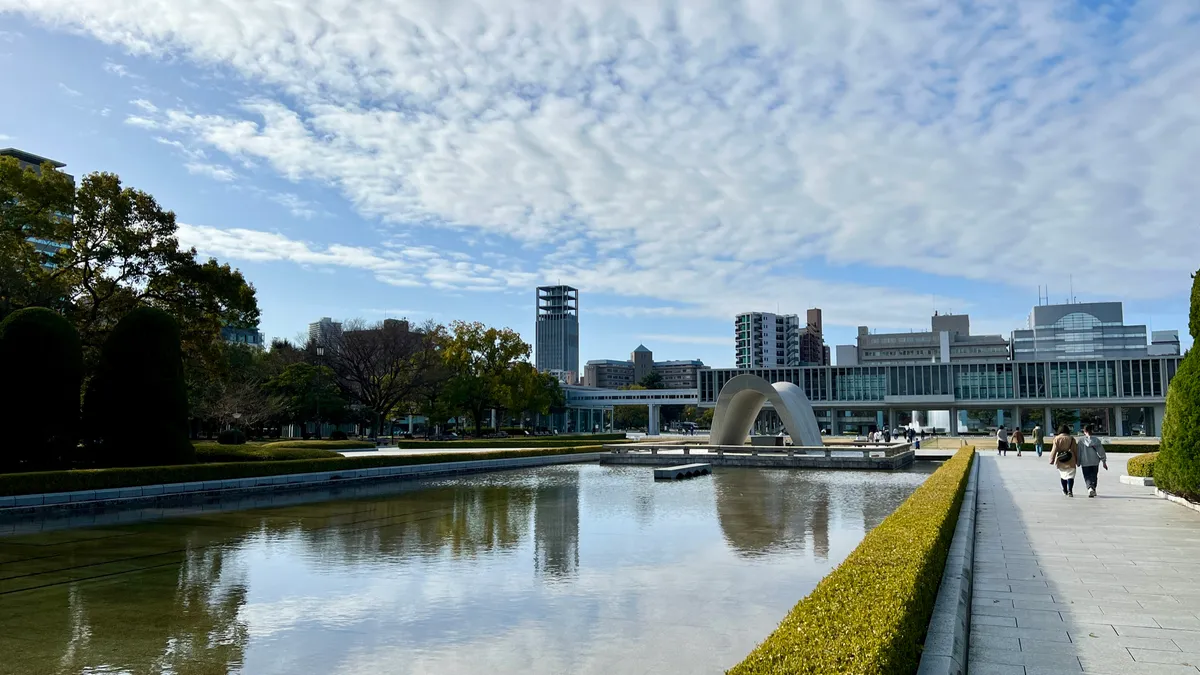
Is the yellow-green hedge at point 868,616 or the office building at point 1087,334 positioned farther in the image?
the office building at point 1087,334

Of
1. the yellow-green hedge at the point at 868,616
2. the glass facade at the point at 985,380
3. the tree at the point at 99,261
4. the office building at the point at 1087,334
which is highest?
the office building at the point at 1087,334

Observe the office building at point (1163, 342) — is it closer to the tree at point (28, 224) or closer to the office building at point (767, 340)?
the office building at point (767, 340)

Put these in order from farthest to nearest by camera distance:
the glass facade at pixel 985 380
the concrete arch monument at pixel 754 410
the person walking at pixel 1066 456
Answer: the glass facade at pixel 985 380 → the concrete arch monument at pixel 754 410 → the person walking at pixel 1066 456

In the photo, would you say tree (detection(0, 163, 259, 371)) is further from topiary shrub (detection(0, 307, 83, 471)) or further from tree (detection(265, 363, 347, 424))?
tree (detection(265, 363, 347, 424))

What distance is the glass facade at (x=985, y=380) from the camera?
72.1 metres

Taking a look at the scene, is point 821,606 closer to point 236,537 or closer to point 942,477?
point 236,537

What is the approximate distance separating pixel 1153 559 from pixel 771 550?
4.88 metres

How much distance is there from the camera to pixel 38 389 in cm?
1952

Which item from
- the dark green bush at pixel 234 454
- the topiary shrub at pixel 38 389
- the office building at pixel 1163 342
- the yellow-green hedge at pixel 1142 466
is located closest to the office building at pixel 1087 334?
the office building at pixel 1163 342

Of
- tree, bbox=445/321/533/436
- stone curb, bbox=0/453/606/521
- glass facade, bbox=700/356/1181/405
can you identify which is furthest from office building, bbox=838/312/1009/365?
stone curb, bbox=0/453/606/521

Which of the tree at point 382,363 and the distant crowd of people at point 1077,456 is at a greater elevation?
the tree at point 382,363

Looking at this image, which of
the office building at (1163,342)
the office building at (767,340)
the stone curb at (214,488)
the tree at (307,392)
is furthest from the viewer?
the office building at (767,340)

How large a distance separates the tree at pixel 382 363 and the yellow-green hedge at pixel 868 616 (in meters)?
48.3

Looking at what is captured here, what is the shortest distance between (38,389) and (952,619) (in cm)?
2179
